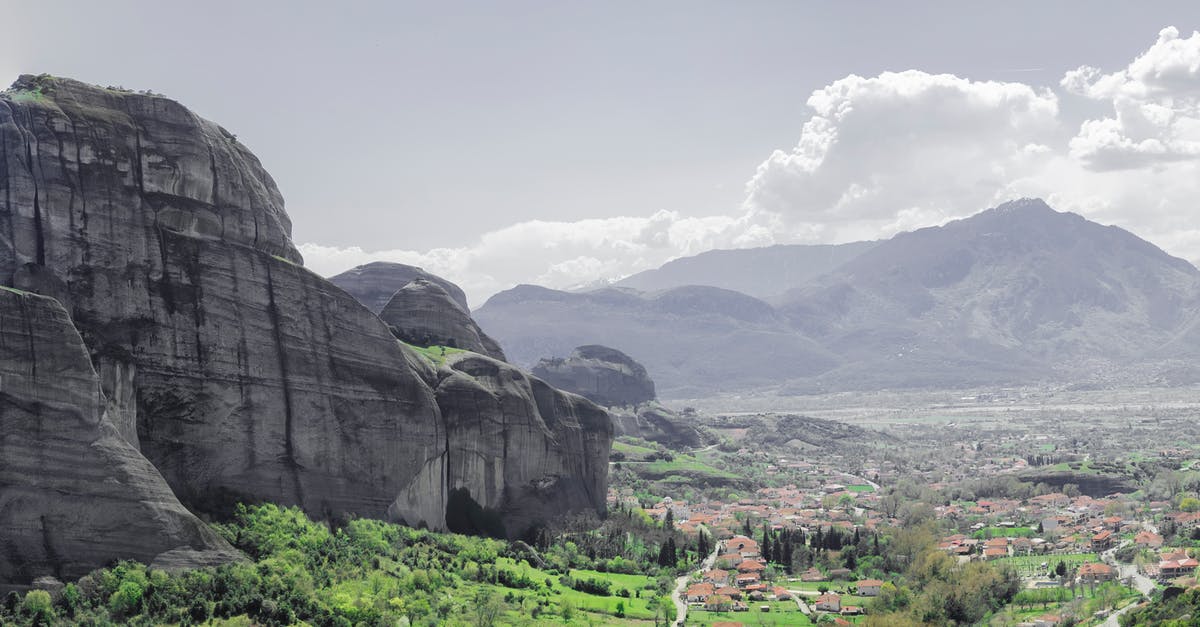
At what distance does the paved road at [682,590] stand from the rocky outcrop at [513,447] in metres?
16.0

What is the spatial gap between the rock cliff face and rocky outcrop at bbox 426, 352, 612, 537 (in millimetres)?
14238

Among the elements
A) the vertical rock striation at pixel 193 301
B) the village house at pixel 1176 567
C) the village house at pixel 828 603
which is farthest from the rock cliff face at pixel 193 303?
the village house at pixel 1176 567

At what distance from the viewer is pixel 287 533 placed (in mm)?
84938

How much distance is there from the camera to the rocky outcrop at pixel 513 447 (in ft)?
375

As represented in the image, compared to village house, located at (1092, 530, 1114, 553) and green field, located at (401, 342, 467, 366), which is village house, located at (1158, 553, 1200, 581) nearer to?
village house, located at (1092, 530, 1114, 553)

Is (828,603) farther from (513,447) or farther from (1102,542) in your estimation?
(1102,542)

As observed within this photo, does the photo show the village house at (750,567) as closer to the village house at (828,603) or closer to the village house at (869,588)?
the village house at (869,588)

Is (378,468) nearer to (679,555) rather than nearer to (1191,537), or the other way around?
(679,555)

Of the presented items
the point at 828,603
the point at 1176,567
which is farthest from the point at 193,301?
the point at 1176,567

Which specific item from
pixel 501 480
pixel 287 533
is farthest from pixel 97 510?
pixel 501 480

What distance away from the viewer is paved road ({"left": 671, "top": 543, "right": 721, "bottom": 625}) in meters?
100

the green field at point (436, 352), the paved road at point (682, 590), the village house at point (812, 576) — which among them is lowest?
the village house at point (812, 576)

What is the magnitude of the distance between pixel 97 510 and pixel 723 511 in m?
127

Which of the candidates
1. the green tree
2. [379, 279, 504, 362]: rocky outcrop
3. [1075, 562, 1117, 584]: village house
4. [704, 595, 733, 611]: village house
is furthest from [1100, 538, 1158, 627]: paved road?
the green tree
